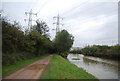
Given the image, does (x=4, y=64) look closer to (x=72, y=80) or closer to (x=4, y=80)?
(x=4, y=80)

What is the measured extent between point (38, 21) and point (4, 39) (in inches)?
1101

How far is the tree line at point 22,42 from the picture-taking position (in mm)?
10653

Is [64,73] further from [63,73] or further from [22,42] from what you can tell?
[22,42]

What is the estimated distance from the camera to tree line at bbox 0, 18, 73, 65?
35.0 ft

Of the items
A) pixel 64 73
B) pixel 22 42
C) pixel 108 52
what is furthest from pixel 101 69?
pixel 108 52

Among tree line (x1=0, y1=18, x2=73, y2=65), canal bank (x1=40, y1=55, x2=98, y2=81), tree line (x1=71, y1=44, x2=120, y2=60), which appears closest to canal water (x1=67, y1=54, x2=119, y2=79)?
canal bank (x1=40, y1=55, x2=98, y2=81)

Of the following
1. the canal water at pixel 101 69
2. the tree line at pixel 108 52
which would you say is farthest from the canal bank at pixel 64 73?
the tree line at pixel 108 52

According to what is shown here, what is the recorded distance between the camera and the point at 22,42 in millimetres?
14117

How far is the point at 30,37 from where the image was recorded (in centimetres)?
2011

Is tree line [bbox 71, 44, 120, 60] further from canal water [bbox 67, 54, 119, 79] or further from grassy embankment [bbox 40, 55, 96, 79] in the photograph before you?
grassy embankment [bbox 40, 55, 96, 79]

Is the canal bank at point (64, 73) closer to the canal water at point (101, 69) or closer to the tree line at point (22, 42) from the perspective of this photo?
the canal water at point (101, 69)

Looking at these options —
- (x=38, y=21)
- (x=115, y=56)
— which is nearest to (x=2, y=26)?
(x=38, y=21)

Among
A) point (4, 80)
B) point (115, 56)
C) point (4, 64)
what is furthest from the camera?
point (115, 56)

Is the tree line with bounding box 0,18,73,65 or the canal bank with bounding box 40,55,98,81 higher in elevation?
the tree line with bounding box 0,18,73,65
